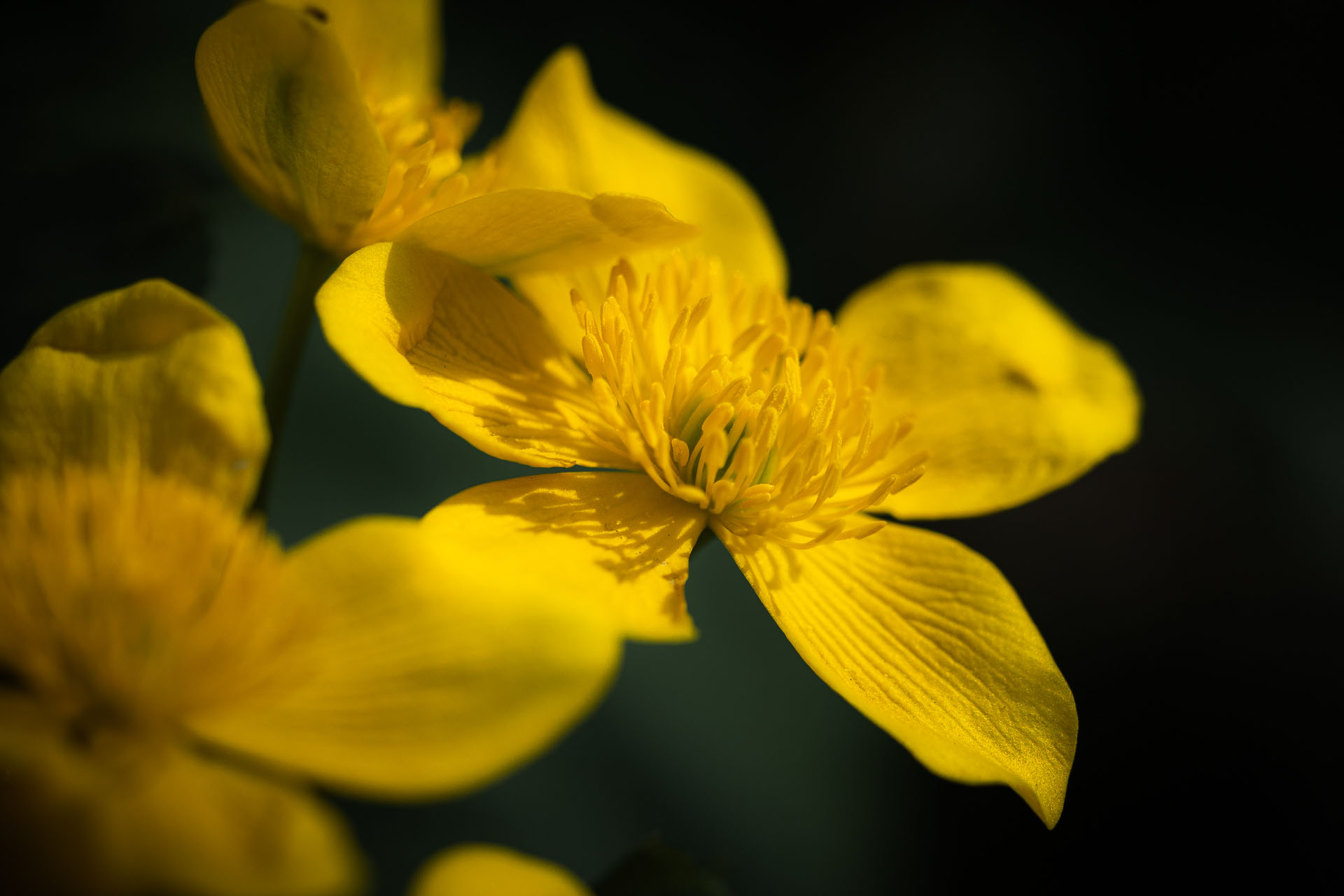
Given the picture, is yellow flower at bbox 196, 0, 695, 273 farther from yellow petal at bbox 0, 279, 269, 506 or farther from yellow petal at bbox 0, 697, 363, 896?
yellow petal at bbox 0, 697, 363, 896

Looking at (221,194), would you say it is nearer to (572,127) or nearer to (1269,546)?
(572,127)

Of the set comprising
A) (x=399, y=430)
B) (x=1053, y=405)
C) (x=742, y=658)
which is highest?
(x=1053, y=405)

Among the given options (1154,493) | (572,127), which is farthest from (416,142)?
(1154,493)

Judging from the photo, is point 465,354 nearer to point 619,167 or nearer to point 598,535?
point 598,535

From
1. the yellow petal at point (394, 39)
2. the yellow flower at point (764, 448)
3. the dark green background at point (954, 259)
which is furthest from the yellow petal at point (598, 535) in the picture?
the yellow petal at point (394, 39)

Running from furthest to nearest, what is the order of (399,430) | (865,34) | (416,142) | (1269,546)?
(865,34), (1269,546), (399,430), (416,142)

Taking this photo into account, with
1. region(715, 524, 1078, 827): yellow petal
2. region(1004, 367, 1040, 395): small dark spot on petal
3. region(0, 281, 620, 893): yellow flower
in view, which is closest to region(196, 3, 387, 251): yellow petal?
region(0, 281, 620, 893): yellow flower

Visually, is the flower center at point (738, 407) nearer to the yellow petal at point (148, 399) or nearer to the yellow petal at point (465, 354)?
the yellow petal at point (465, 354)
